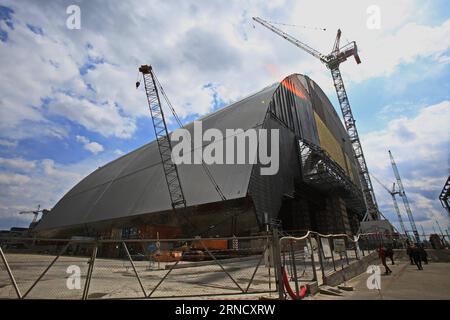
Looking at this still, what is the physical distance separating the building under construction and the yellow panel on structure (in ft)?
1.17

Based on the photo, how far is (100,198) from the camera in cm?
4875

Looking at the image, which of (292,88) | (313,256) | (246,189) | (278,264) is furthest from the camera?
(292,88)

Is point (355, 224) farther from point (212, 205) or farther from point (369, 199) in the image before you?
point (212, 205)

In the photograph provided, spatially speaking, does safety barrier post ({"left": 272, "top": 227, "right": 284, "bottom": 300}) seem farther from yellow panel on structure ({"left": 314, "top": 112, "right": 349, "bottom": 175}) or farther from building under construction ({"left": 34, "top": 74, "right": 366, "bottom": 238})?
yellow panel on structure ({"left": 314, "top": 112, "right": 349, "bottom": 175})

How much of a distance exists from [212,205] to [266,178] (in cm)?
755

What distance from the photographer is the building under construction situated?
95.0 ft

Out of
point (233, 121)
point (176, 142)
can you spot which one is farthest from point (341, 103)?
point (176, 142)

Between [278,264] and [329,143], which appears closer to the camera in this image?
[278,264]
